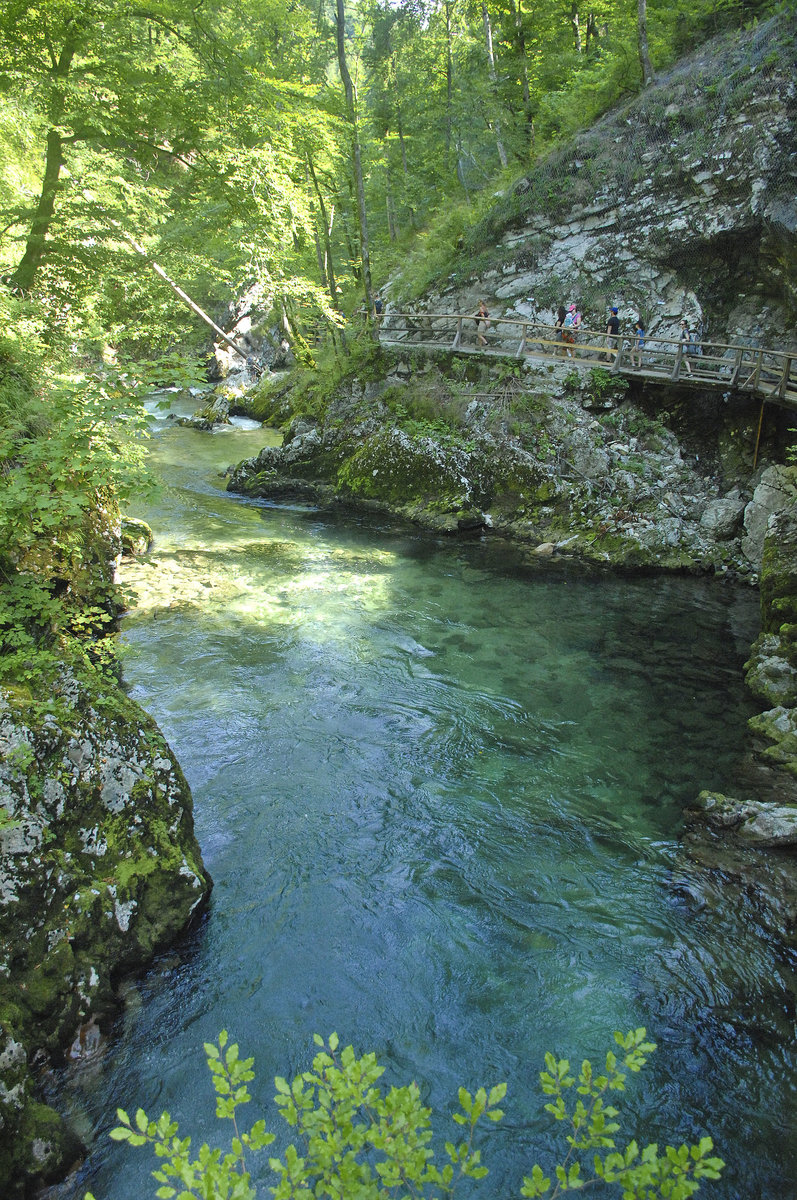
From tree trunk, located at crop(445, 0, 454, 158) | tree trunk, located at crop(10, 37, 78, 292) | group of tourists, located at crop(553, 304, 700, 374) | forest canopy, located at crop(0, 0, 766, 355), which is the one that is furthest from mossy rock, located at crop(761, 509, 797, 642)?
tree trunk, located at crop(445, 0, 454, 158)

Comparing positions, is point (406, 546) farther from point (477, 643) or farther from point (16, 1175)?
point (16, 1175)

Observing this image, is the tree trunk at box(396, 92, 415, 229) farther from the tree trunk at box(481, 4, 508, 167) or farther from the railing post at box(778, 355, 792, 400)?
the railing post at box(778, 355, 792, 400)

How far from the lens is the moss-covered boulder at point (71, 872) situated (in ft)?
12.8

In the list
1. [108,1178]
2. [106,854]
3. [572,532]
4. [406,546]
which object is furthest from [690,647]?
[108,1178]

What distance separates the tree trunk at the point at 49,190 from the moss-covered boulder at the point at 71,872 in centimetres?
767

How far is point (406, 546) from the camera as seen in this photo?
15.9 metres

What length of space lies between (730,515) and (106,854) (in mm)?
15420

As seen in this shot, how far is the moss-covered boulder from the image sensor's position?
3.91m

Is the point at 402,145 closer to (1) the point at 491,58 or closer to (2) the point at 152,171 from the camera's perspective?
(1) the point at 491,58

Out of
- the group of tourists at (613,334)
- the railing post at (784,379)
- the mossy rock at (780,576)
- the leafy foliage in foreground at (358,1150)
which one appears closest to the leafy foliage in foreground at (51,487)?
the leafy foliage in foreground at (358,1150)

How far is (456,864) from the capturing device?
256 inches

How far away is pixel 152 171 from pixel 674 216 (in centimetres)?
1512

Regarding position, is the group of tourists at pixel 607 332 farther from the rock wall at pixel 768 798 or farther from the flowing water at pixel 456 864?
the flowing water at pixel 456 864

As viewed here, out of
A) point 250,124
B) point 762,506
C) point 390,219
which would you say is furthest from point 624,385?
point 390,219
